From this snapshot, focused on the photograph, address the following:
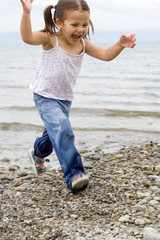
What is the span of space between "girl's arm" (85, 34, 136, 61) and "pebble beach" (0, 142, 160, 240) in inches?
59.3

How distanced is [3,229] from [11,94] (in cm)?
1114

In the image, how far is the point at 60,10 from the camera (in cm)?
378

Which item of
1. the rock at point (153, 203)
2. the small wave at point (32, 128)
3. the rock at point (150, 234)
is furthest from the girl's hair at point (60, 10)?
the small wave at point (32, 128)

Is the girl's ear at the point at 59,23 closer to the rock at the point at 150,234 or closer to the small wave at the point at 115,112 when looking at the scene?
the rock at the point at 150,234

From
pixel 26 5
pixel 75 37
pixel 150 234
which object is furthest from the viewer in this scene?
pixel 75 37

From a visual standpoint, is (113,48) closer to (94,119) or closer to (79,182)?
(79,182)

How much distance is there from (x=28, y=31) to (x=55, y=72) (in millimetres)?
555

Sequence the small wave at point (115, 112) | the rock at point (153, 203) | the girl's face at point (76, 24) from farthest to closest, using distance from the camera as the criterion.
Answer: the small wave at point (115, 112) → the girl's face at point (76, 24) → the rock at point (153, 203)

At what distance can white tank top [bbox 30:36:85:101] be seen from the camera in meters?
3.85

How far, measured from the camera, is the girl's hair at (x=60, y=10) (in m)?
3.67

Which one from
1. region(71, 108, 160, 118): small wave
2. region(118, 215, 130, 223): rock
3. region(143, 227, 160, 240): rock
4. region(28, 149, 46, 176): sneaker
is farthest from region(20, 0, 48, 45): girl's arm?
region(71, 108, 160, 118): small wave

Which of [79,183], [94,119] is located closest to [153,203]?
[79,183]

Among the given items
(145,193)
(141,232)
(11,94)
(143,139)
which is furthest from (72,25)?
(11,94)

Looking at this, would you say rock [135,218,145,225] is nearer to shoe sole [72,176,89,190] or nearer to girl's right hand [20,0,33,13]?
shoe sole [72,176,89,190]
